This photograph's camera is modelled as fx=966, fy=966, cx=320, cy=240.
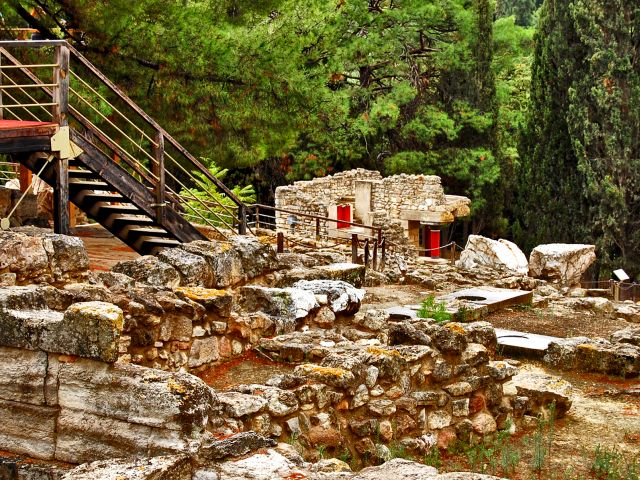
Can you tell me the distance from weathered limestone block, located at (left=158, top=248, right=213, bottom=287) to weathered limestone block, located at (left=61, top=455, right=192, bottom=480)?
4168mm

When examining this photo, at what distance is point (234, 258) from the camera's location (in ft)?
33.2

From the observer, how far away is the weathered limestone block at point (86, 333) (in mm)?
5758

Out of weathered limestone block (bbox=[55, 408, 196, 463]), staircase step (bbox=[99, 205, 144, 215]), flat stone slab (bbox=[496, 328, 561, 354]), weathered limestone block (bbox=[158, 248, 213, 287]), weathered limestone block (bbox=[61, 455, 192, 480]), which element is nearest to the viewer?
weathered limestone block (bbox=[61, 455, 192, 480])

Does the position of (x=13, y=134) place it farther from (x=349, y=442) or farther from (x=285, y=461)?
(x=285, y=461)

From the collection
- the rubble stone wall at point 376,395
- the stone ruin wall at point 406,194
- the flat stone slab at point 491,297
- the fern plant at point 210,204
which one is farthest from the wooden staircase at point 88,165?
the stone ruin wall at point 406,194

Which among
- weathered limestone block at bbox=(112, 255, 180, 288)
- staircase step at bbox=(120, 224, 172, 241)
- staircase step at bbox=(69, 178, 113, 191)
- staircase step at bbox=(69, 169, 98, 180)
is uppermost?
staircase step at bbox=(69, 169, 98, 180)

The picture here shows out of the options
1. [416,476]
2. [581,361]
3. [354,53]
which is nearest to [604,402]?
[581,361]

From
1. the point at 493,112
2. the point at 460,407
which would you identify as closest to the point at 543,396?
the point at 460,407

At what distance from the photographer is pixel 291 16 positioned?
58.5ft

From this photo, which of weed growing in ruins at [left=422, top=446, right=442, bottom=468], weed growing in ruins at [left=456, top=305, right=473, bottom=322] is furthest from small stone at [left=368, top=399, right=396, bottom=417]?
weed growing in ruins at [left=456, top=305, right=473, bottom=322]

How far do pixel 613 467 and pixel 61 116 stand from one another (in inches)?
293

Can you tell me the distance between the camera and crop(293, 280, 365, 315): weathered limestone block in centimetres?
1030

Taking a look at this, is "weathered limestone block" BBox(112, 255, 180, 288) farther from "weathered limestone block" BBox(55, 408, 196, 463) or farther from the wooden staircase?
"weathered limestone block" BBox(55, 408, 196, 463)

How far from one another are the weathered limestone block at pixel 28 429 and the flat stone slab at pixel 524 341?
7.06 m
